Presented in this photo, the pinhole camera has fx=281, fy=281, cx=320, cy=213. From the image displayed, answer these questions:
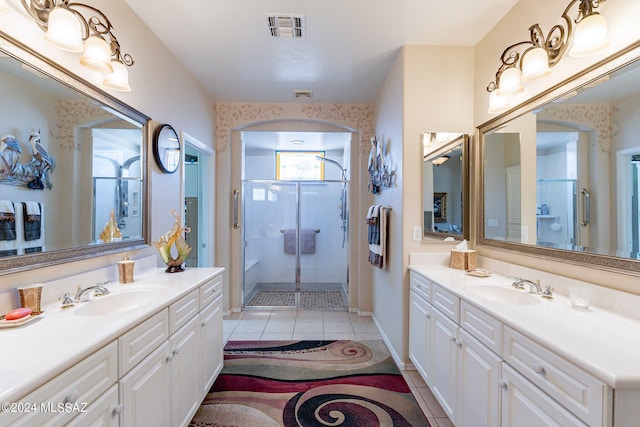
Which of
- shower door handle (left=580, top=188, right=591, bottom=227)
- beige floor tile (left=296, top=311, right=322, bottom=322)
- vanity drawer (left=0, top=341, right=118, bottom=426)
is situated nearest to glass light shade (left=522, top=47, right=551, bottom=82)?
shower door handle (left=580, top=188, right=591, bottom=227)

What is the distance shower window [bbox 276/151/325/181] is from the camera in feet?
17.9

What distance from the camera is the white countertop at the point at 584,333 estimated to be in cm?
76

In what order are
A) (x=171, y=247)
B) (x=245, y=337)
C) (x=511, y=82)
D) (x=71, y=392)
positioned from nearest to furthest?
(x=71, y=392)
(x=511, y=82)
(x=171, y=247)
(x=245, y=337)

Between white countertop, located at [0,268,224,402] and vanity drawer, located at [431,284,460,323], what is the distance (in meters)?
1.48

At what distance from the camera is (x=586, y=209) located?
1.36 metres

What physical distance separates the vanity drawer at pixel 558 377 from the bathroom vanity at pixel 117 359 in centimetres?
148

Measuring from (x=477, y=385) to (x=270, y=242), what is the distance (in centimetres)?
344

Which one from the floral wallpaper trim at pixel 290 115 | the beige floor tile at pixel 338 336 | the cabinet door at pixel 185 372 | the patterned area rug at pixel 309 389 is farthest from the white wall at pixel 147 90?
the beige floor tile at pixel 338 336

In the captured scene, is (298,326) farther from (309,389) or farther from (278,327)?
(309,389)

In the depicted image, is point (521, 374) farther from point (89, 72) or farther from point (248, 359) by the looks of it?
point (89, 72)

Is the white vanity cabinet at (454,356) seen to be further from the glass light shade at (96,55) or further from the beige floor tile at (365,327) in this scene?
the glass light shade at (96,55)

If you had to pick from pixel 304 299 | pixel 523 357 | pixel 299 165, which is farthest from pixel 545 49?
pixel 299 165

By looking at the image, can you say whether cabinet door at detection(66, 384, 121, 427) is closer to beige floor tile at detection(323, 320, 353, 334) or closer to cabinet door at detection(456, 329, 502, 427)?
cabinet door at detection(456, 329, 502, 427)

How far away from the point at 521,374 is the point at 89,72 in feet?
8.14
